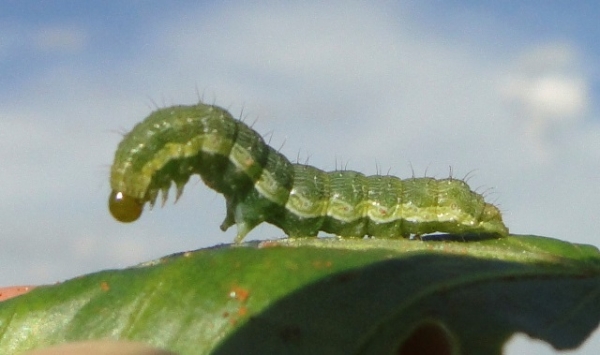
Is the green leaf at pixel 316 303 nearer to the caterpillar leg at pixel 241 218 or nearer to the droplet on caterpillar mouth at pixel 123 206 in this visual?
the caterpillar leg at pixel 241 218

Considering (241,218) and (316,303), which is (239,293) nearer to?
(316,303)

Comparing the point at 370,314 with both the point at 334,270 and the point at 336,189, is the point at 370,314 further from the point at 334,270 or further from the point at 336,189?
the point at 336,189

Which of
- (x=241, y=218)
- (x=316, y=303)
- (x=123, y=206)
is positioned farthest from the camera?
(x=123, y=206)

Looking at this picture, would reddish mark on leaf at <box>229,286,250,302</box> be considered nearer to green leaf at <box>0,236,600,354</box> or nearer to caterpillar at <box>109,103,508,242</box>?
green leaf at <box>0,236,600,354</box>

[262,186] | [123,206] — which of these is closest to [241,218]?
[262,186]

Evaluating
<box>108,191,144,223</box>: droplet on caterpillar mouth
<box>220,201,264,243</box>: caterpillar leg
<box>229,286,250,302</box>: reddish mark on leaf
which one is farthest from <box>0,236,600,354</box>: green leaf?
<box>108,191,144,223</box>: droplet on caterpillar mouth

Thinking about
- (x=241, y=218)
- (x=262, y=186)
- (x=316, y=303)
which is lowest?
(x=316, y=303)
